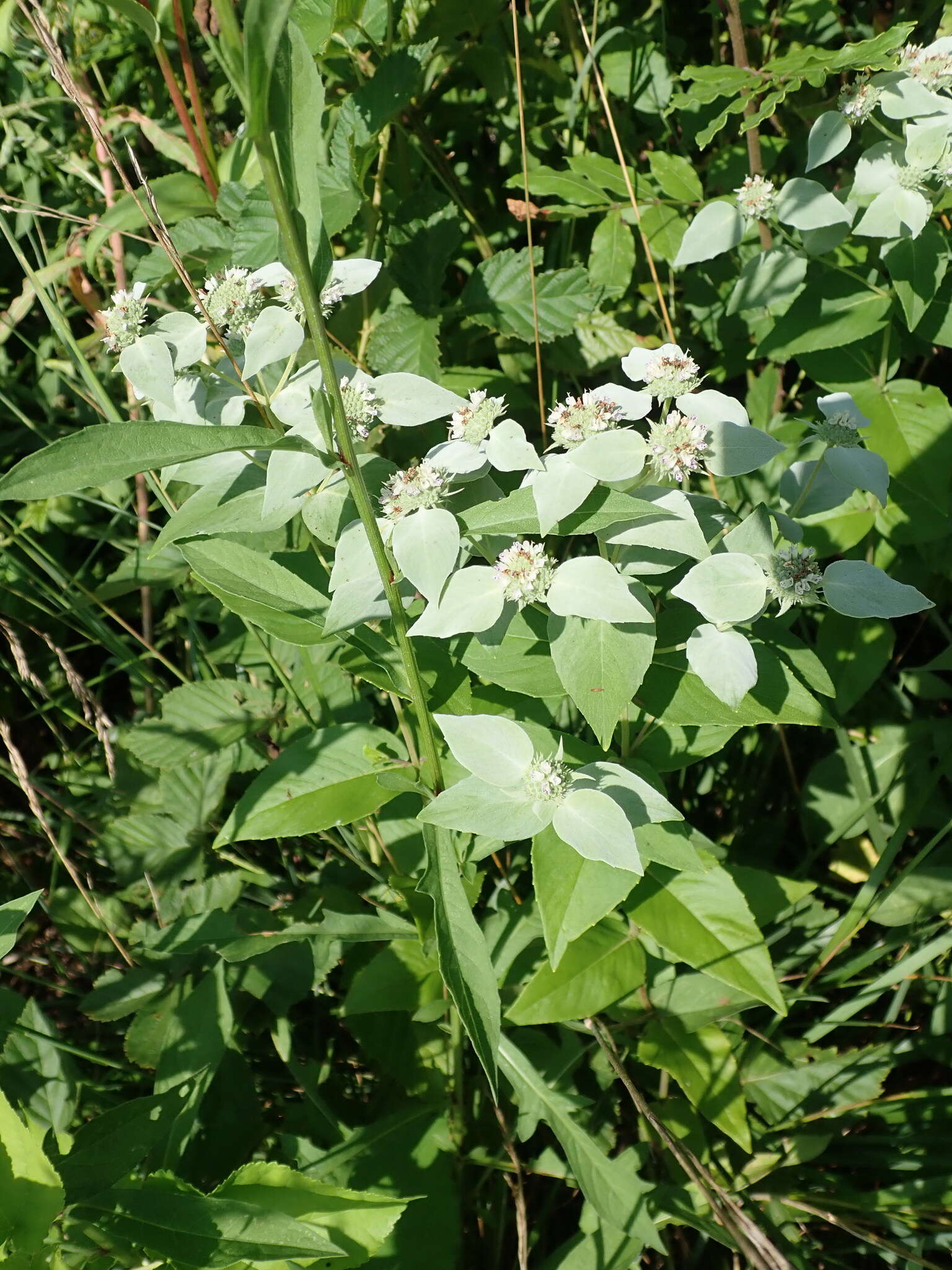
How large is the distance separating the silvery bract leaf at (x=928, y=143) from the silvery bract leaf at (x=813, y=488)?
56 centimetres

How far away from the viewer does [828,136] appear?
1.52m

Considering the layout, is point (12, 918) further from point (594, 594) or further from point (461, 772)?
point (594, 594)

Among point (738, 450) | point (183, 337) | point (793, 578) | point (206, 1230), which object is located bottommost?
point (206, 1230)

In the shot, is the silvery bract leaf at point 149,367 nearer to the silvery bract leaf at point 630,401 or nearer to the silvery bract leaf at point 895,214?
the silvery bract leaf at point 630,401

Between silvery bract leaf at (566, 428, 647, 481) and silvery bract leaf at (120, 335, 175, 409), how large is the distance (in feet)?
1.64

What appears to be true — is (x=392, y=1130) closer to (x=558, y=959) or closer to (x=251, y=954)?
(x=251, y=954)

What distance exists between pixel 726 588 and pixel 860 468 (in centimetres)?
26

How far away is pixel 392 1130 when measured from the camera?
1409mm

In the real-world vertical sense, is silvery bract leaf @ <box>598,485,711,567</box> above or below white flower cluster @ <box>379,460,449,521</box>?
below

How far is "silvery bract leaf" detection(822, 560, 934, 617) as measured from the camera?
1.07 m

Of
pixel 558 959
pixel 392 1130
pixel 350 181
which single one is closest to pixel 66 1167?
pixel 392 1130

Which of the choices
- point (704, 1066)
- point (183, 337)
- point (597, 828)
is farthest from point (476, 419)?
point (704, 1066)

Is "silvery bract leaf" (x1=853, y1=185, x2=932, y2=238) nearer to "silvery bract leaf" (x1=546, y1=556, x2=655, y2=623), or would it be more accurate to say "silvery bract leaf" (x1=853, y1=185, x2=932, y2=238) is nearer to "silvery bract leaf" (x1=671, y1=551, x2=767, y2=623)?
"silvery bract leaf" (x1=671, y1=551, x2=767, y2=623)

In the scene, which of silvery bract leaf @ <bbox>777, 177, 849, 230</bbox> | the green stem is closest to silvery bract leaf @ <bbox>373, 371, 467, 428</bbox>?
the green stem
